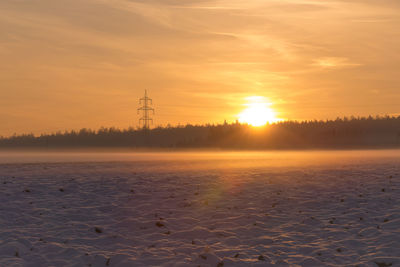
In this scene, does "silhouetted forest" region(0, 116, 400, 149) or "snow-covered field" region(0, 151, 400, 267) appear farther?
"silhouetted forest" region(0, 116, 400, 149)

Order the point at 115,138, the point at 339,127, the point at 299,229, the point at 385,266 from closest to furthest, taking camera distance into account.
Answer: the point at 385,266 < the point at 299,229 < the point at 339,127 < the point at 115,138

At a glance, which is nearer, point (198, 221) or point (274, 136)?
point (198, 221)

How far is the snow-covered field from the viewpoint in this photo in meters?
11.0

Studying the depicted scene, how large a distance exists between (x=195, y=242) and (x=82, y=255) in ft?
10.4

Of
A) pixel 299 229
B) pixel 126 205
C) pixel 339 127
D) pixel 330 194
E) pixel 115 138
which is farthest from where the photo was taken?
pixel 115 138

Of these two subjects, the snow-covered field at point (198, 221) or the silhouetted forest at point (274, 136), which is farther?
the silhouetted forest at point (274, 136)

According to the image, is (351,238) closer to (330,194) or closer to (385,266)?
(385,266)

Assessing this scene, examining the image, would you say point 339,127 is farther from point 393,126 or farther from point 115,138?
point 115,138

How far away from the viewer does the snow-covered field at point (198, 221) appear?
11.0m

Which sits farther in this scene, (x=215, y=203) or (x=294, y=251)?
(x=215, y=203)

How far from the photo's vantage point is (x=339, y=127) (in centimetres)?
15500

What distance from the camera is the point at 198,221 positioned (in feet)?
45.3

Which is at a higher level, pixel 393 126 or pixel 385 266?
pixel 393 126

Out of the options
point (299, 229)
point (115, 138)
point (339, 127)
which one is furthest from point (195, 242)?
point (115, 138)
